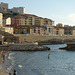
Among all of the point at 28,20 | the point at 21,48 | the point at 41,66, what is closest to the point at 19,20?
the point at 28,20

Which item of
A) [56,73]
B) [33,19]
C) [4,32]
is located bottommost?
[56,73]

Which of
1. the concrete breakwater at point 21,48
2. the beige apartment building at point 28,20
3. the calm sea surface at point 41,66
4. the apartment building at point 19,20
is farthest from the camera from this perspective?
the beige apartment building at point 28,20

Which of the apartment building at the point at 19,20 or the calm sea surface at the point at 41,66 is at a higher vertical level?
the apartment building at the point at 19,20

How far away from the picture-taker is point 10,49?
69.0 metres

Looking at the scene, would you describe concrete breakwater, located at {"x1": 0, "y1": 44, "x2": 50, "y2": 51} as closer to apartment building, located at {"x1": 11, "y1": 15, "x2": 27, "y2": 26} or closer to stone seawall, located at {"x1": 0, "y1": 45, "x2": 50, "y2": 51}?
stone seawall, located at {"x1": 0, "y1": 45, "x2": 50, "y2": 51}

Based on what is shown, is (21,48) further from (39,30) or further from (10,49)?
(39,30)

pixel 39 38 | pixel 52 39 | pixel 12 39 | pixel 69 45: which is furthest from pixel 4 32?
pixel 69 45

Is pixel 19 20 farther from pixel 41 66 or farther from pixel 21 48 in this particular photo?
pixel 41 66

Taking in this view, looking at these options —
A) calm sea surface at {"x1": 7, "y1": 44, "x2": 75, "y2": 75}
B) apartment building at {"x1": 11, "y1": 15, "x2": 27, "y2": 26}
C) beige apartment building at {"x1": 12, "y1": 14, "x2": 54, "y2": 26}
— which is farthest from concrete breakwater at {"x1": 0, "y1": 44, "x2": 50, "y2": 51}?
beige apartment building at {"x1": 12, "y1": 14, "x2": 54, "y2": 26}

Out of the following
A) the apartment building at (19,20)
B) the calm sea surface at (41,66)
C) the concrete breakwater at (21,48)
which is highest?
the apartment building at (19,20)

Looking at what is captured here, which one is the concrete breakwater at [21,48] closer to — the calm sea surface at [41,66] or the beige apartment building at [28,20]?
the calm sea surface at [41,66]

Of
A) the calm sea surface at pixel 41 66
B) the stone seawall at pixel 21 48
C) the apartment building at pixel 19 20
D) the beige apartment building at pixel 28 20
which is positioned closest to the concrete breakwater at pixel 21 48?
the stone seawall at pixel 21 48

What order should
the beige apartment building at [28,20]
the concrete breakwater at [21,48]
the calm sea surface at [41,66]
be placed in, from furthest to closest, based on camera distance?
the beige apartment building at [28,20], the concrete breakwater at [21,48], the calm sea surface at [41,66]

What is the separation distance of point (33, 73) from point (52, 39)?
8412cm
